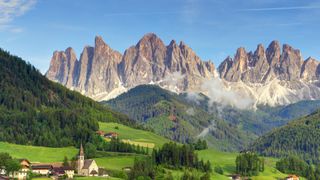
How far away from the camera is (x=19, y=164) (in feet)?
650

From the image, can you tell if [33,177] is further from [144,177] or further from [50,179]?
[144,177]

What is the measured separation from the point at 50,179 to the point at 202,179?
163ft

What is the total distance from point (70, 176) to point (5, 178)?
23.6m

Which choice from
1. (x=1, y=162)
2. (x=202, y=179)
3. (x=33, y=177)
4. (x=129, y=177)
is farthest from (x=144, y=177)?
(x=1, y=162)

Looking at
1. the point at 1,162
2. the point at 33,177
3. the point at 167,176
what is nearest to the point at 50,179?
the point at 33,177

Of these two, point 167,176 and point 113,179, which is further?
point 167,176

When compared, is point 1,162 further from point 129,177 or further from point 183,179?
point 183,179

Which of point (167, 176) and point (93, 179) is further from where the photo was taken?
point (167, 176)

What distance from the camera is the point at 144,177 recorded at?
192 m

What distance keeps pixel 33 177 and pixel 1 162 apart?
13.0 meters

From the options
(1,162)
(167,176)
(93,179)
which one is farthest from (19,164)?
(167,176)

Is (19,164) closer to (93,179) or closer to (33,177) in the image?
(33,177)

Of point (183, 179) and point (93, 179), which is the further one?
point (183, 179)

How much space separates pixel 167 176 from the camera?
655ft
